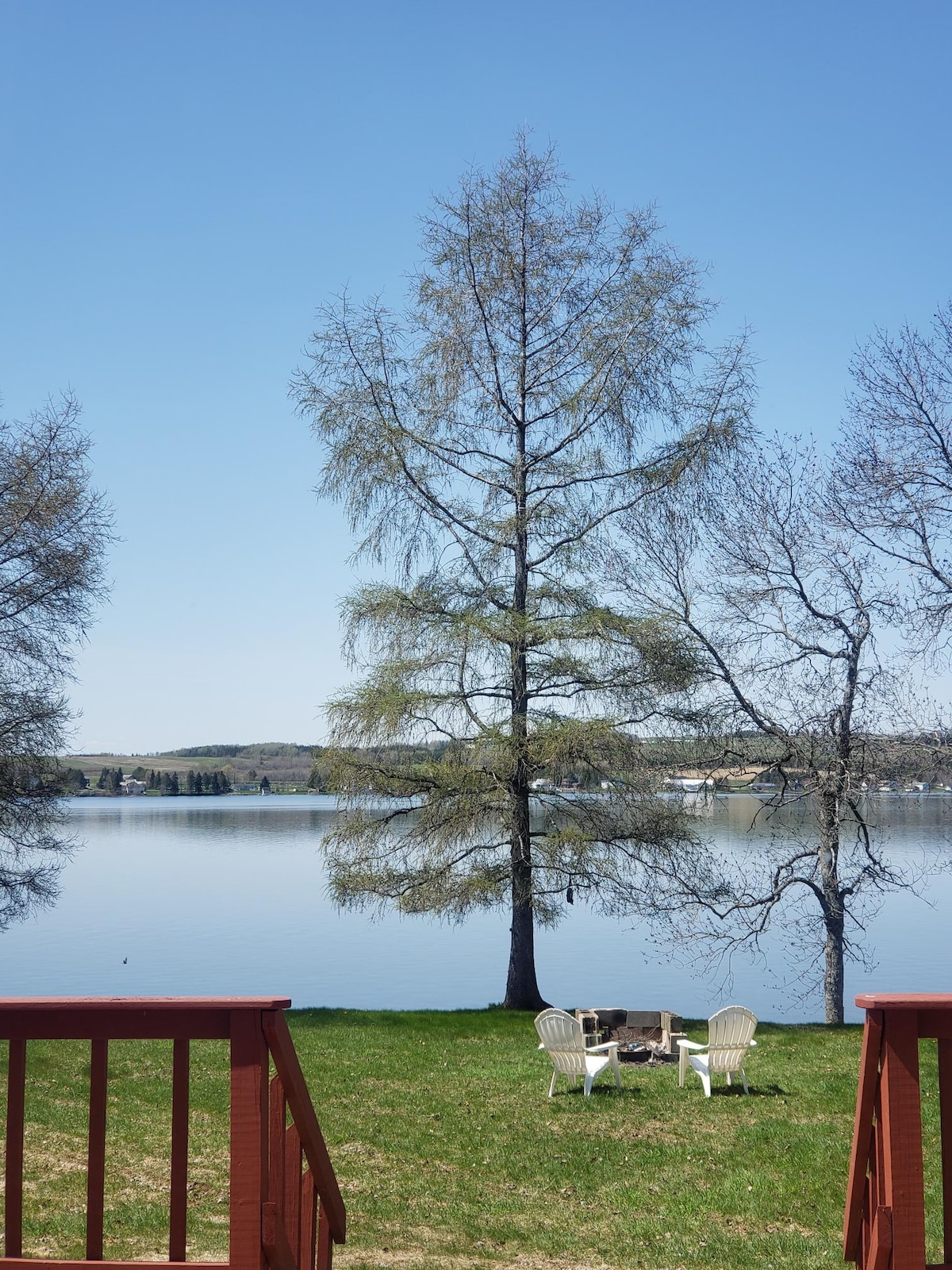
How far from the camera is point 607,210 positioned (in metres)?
17.3

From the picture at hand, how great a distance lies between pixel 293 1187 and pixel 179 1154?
80cm

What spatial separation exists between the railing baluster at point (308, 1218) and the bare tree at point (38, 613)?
1337 cm

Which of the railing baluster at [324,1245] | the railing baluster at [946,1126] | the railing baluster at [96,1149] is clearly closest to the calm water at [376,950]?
the railing baluster at [324,1245]

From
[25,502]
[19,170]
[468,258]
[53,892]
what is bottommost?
[53,892]

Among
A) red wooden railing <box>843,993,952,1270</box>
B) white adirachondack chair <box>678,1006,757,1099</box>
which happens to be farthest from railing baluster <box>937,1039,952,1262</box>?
white adirachondack chair <box>678,1006,757,1099</box>

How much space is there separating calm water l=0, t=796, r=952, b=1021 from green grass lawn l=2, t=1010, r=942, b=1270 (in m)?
5.28

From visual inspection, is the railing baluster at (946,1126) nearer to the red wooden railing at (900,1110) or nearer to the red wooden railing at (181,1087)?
the red wooden railing at (900,1110)

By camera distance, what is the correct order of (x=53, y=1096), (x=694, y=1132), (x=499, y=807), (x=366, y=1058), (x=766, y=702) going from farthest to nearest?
(x=766, y=702) → (x=499, y=807) → (x=366, y=1058) → (x=53, y=1096) → (x=694, y=1132)

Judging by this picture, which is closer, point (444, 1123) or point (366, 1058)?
point (444, 1123)

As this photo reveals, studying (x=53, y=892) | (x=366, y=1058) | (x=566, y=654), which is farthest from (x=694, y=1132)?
(x=53, y=892)

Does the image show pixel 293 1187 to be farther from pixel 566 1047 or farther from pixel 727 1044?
pixel 727 1044

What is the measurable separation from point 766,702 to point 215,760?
91.5 m

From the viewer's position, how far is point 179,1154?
11.1 ft

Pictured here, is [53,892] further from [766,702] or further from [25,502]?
[766,702]
